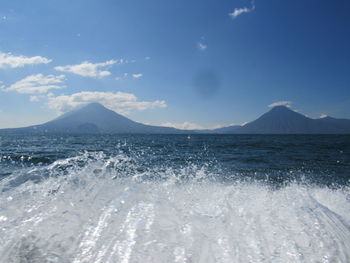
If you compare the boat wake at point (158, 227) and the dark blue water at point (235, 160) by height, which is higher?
the boat wake at point (158, 227)

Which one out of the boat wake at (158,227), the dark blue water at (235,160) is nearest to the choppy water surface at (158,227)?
the boat wake at (158,227)

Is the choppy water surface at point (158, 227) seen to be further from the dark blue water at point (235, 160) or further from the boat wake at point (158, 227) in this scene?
the dark blue water at point (235, 160)

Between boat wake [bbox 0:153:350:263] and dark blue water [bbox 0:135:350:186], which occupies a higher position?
boat wake [bbox 0:153:350:263]

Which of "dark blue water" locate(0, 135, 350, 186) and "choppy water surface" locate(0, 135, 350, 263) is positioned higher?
"choppy water surface" locate(0, 135, 350, 263)

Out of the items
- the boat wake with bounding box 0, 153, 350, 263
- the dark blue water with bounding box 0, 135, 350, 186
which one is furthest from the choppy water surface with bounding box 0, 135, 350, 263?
the dark blue water with bounding box 0, 135, 350, 186

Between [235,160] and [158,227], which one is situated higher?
[158,227]

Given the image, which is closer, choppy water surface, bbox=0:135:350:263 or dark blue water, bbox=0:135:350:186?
choppy water surface, bbox=0:135:350:263

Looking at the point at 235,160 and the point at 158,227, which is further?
the point at 235,160

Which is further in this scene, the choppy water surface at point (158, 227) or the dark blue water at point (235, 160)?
the dark blue water at point (235, 160)

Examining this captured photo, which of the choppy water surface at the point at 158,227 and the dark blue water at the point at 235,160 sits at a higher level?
the choppy water surface at the point at 158,227

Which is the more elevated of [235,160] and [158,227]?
[158,227]

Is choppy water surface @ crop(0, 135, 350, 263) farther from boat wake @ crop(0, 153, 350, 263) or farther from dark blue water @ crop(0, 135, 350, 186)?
dark blue water @ crop(0, 135, 350, 186)

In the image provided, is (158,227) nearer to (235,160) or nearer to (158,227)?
(158,227)

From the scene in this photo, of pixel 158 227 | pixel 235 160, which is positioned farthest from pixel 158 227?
pixel 235 160
